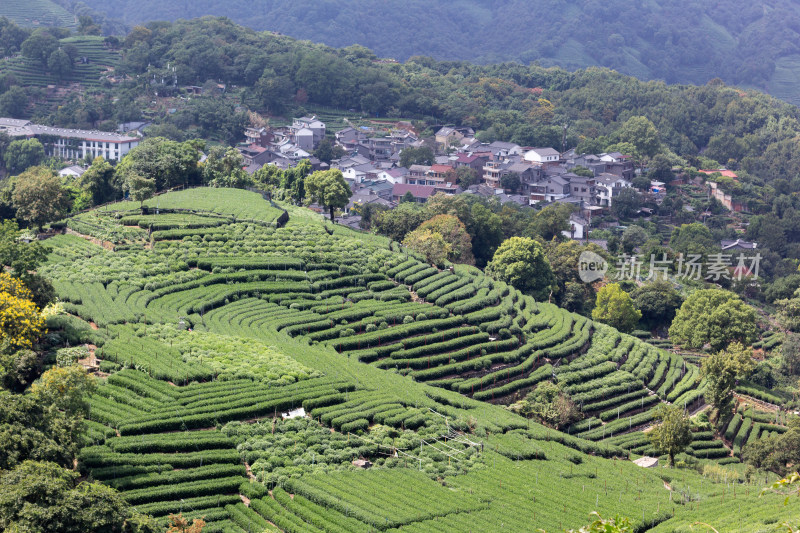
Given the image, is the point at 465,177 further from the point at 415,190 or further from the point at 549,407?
the point at 549,407

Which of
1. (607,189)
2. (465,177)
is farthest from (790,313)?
(465,177)

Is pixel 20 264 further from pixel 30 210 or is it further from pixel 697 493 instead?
pixel 697 493

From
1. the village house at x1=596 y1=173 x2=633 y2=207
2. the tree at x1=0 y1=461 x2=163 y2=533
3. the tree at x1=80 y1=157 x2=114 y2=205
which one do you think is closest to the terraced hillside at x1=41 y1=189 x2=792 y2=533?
the tree at x1=0 y1=461 x2=163 y2=533

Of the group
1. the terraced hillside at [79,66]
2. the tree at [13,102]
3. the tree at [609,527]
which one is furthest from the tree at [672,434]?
the terraced hillside at [79,66]

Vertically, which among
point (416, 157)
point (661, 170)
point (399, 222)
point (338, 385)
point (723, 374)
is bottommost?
point (723, 374)

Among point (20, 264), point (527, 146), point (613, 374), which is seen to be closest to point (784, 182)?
point (527, 146)
